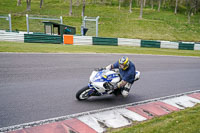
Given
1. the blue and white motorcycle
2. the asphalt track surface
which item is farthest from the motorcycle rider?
the asphalt track surface

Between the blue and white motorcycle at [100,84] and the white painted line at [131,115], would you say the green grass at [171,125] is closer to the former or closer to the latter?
the white painted line at [131,115]

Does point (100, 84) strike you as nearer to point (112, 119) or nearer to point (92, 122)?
point (112, 119)

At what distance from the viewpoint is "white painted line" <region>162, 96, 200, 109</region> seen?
23.3 feet

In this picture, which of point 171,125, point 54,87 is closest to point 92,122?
point 171,125

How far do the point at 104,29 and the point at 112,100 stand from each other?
3593 centimetres

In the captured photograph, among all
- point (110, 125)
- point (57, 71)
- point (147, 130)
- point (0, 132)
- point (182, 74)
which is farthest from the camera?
point (182, 74)

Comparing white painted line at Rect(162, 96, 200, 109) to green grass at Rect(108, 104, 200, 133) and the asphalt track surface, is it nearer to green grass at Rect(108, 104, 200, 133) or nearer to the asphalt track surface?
the asphalt track surface

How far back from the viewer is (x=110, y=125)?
5.16 metres

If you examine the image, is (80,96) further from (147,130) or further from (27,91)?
(147,130)

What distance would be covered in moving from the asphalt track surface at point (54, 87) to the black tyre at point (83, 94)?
18 centimetres

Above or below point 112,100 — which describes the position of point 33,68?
above

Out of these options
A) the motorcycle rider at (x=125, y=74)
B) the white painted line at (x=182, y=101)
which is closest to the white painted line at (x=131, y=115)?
the motorcycle rider at (x=125, y=74)

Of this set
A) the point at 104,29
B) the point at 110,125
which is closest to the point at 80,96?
the point at 110,125

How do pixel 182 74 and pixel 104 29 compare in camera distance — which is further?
pixel 104 29
